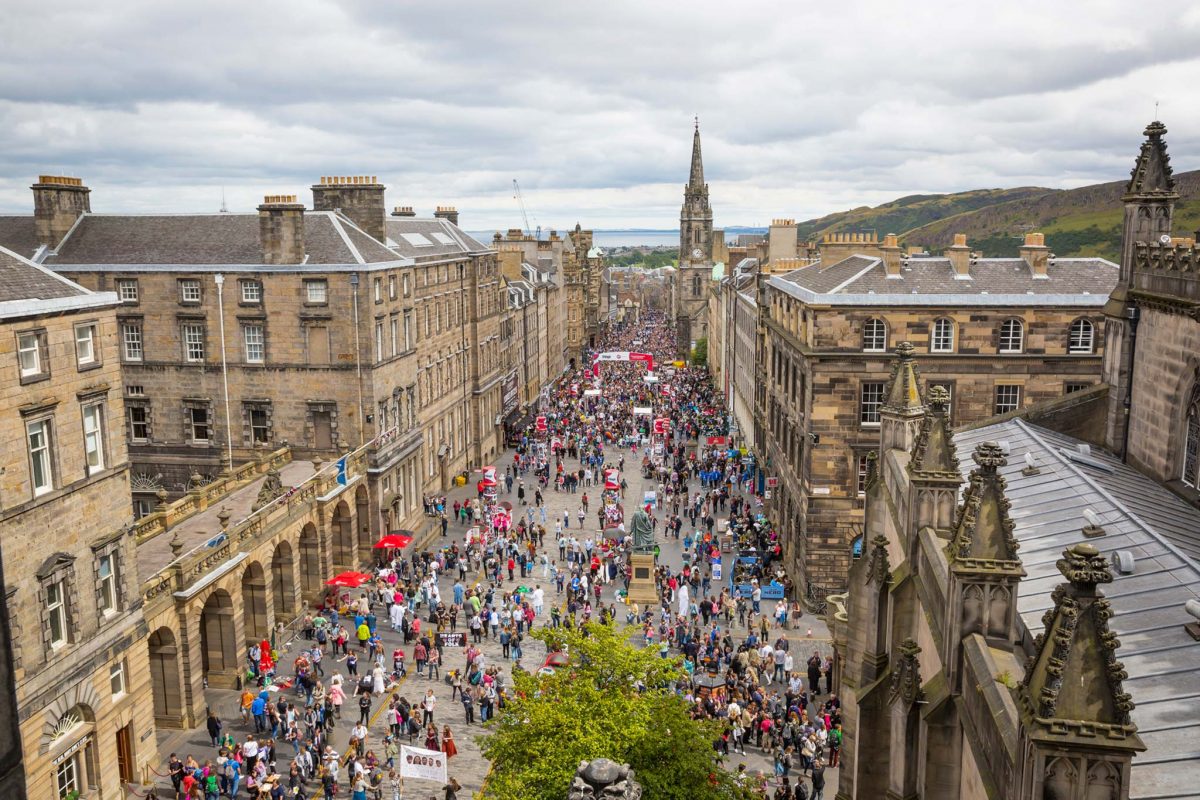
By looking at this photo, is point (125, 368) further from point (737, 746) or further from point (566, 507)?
point (737, 746)

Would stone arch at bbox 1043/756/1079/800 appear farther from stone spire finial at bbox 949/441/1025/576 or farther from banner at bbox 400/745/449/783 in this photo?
banner at bbox 400/745/449/783

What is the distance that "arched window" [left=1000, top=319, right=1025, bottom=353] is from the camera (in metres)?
38.9

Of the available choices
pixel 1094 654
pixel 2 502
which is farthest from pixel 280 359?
pixel 1094 654

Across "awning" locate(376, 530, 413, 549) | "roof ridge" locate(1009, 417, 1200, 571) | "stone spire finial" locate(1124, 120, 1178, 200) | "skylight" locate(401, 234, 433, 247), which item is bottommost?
"awning" locate(376, 530, 413, 549)

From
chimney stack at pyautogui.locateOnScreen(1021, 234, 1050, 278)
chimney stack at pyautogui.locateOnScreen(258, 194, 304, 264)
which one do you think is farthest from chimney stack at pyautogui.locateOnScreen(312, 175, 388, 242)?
chimney stack at pyautogui.locateOnScreen(1021, 234, 1050, 278)

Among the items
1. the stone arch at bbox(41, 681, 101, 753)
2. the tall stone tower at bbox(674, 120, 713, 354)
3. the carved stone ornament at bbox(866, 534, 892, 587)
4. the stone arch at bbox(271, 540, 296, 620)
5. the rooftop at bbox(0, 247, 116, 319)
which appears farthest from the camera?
the tall stone tower at bbox(674, 120, 713, 354)

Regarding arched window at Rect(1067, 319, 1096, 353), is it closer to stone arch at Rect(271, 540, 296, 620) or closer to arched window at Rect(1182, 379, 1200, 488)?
arched window at Rect(1182, 379, 1200, 488)

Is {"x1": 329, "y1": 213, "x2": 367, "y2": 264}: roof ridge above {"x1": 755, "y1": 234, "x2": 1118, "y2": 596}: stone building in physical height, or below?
above

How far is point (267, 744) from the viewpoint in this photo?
26969 millimetres

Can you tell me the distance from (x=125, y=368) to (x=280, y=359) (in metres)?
7.29

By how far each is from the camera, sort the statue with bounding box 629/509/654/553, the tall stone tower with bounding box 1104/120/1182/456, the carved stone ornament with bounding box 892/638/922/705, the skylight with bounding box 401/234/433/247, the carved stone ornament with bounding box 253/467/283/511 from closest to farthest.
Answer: the carved stone ornament with bounding box 892/638/922/705, the tall stone tower with bounding box 1104/120/1182/456, the carved stone ornament with bounding box 253/467/283/511, the statue with bounding box 629/509/654/553, the skylight with bounding box 401/234/433/247

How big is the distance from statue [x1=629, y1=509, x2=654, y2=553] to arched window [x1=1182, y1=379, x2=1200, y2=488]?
2426cm

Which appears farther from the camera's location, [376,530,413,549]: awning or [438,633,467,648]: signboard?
[376,530,413,549]: awning

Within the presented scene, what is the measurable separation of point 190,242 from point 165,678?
21.8 metres
